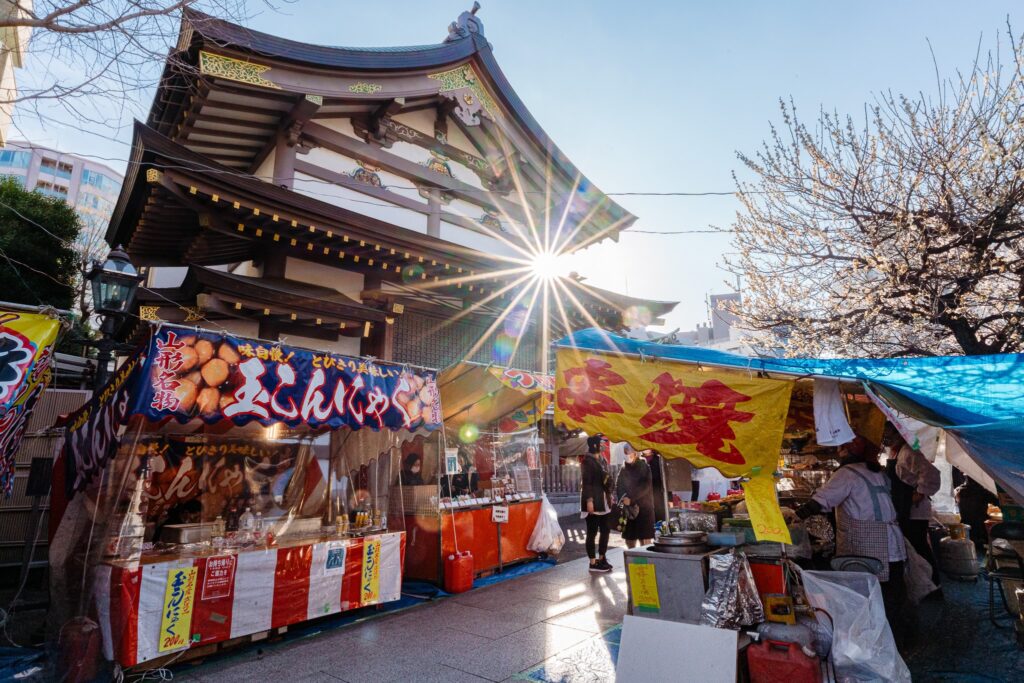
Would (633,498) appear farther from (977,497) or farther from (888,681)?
(977,497)

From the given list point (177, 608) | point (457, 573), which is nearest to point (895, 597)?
point (457, 573)

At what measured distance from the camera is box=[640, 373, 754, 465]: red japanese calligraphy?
17.5ft

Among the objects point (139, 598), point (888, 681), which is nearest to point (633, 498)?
point (888, 681)

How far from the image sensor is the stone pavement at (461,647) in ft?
16.6

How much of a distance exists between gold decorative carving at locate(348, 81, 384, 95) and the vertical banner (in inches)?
265

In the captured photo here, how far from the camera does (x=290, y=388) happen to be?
611 cm

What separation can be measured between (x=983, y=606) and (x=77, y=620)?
1079 cm

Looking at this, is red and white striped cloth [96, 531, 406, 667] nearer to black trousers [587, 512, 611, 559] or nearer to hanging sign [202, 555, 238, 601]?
hanging sign [202, 555, 238, 601]

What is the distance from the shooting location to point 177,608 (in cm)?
530

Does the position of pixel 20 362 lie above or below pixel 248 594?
above

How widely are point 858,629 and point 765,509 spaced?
1.15 metres

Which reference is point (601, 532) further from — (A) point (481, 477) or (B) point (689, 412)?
(B) point (689, 412)

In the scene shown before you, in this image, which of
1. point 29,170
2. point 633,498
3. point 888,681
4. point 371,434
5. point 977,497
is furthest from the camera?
point 29,170

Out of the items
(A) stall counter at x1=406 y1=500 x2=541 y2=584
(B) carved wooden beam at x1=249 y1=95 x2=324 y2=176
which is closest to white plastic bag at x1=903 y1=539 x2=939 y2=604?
(A) stall counter at x1=406 y1=500 x2=541 y2=584
